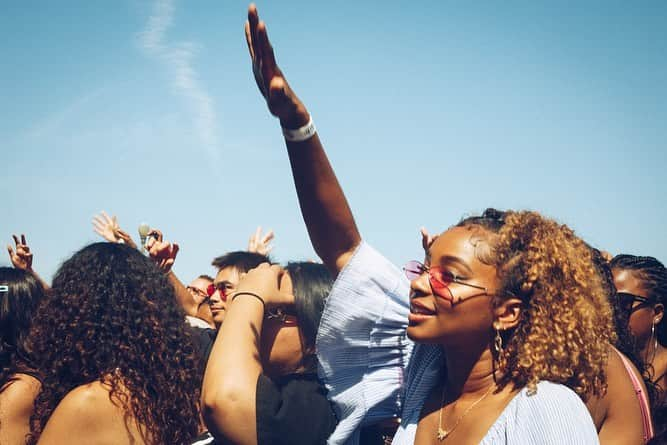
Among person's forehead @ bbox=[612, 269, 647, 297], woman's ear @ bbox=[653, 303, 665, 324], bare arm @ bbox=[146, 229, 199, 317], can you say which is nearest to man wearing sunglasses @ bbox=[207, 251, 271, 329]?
bare arm @ bbox=[146, 229, 199, 317]

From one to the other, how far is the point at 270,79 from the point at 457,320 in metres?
1.06

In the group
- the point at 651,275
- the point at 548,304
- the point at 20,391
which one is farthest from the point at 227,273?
the point at 651,275

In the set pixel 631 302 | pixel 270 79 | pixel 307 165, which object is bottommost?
pixel 631 302

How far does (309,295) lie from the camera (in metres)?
2.78

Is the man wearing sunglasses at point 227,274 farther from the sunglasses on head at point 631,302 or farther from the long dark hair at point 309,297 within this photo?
the sunglasses on head at point 631,302

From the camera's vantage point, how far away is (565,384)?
2100 millimetres

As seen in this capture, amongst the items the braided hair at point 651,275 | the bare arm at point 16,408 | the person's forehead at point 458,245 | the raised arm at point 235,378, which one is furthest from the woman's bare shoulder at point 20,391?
the braided hair at point 651,275

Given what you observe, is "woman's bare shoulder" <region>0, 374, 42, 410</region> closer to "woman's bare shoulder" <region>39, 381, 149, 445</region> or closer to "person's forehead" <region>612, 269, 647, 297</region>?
"woman's bare shoulder" <region>39, 381, 149, 445</region>

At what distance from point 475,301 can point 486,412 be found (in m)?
0.38

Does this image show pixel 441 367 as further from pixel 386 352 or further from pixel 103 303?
pixel 103 303

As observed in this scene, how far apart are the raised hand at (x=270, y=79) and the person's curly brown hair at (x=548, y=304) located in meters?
0.81

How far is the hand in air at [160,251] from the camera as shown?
15.0 ft

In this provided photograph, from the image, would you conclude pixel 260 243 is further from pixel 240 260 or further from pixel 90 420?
pixel 90 420

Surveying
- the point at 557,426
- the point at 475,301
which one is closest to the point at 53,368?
the point at 475,301
